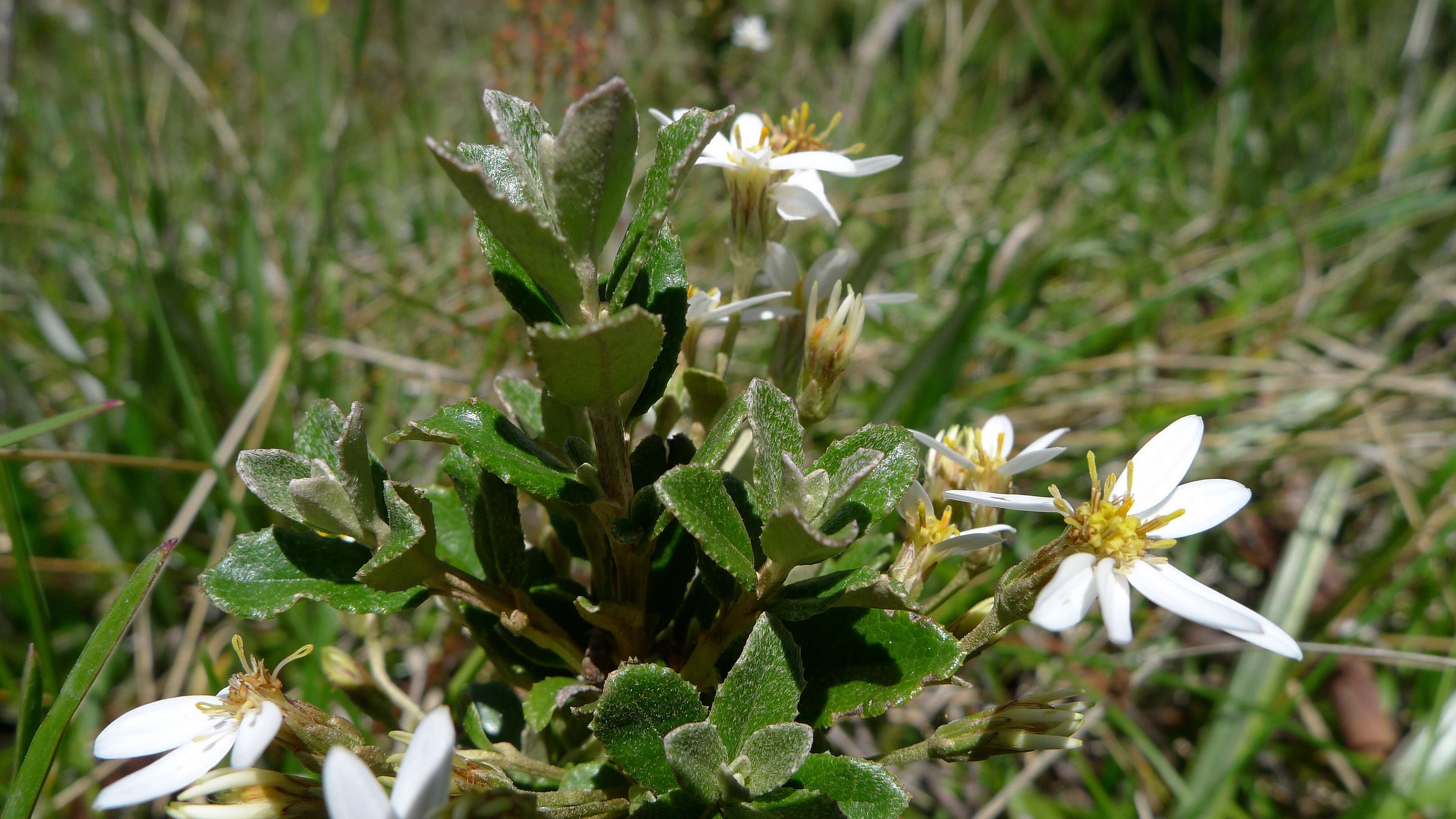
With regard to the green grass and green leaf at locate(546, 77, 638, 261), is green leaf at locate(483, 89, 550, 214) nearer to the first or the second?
green leaf at locate(546, 77, 638, 261)

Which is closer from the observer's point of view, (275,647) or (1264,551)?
(275,647)

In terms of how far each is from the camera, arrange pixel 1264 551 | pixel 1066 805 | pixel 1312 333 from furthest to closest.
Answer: pixel 1312 333 < pixel 1264 551 < pixel 1066 805

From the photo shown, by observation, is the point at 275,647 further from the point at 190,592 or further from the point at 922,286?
the point at 922,286

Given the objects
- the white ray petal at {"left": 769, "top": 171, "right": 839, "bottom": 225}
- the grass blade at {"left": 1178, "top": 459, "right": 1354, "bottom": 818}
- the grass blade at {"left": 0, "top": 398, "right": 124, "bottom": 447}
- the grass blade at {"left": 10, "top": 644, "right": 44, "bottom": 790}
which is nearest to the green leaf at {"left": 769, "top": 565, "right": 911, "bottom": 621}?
the white ray petal at {"left": 769, "top": 171, "right": 839, "bottom": 225}

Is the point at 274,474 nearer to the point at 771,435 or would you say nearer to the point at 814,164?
the point at 771,435

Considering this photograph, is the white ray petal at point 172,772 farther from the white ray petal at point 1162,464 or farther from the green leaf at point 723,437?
the white ray petal at point 1162,464

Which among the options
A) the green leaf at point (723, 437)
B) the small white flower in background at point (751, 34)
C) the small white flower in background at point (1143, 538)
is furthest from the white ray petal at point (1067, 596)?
the small white flower in background at point (751, 34)

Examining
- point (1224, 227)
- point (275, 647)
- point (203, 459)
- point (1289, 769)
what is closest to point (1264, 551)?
point (1289, 769)
